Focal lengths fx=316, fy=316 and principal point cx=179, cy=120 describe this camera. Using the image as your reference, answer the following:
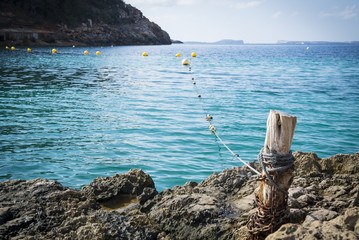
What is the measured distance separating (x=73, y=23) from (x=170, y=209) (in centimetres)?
8584

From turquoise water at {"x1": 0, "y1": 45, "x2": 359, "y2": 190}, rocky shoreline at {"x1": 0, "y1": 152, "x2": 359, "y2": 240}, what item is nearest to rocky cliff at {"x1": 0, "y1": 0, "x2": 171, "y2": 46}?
turquoise water at {"x1": 0, "y1": 45, "x2": 359, "y2": 190}

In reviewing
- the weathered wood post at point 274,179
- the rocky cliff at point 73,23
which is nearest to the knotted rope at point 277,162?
the weathered wood post at point 274,179

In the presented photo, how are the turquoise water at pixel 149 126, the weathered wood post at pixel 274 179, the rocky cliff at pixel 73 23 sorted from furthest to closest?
the rocky cliff at pixel 73 23, the turquoise water at pixel 149 126, the weathered wood post at pixel 274 179

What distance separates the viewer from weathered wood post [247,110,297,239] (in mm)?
3453

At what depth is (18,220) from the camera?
146 inches

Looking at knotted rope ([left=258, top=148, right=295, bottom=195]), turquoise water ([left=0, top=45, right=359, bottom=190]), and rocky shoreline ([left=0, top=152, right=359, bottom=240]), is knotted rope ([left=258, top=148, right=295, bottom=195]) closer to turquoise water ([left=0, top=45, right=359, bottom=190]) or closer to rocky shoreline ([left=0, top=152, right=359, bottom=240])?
rocky shoreline ([left=0, top=152, right=359, bottom=240])

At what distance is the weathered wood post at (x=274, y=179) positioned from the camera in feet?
11.3

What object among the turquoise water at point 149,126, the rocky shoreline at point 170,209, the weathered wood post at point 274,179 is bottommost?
the turquoise water at point 149,126

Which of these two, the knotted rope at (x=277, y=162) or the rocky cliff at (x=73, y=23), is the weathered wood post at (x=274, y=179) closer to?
the knotted rope at (x=277, y=162)

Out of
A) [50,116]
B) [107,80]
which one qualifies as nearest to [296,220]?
[50,116]

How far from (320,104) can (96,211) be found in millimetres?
13938

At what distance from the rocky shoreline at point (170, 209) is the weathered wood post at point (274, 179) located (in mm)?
256

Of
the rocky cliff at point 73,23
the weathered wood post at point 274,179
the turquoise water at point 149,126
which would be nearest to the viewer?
the weathered wood post at point 274,179

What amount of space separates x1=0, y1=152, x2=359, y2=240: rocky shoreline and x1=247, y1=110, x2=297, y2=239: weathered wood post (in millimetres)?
256
